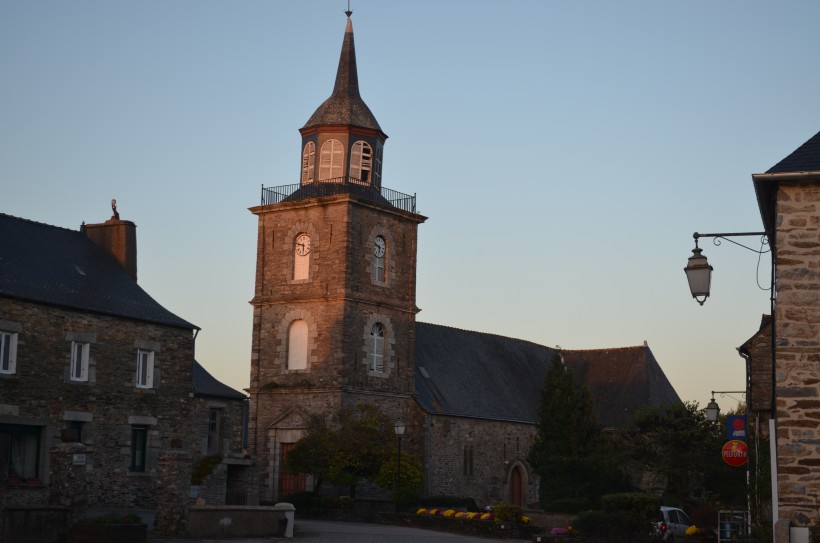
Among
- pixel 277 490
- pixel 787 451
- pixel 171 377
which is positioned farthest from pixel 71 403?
pixel 787 451

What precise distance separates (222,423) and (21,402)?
52.2 ft

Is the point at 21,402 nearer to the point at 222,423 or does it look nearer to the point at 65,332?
the point at 65,332

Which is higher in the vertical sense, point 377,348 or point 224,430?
point 377,348

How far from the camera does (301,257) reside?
47156 mm

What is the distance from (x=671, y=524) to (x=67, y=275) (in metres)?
18.8

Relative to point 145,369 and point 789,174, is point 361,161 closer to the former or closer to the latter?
point 145,369

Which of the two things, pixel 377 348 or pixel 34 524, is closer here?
pixel 34 524

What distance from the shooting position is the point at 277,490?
148 ft

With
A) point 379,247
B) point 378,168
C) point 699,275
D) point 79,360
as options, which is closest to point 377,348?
point 379,247

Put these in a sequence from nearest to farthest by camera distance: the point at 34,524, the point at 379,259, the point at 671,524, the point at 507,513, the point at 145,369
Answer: the point at 34,524
the point at 671,524
the point at 507,513
the point at 145,369
the point at 379,259

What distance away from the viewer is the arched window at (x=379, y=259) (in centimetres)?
4731

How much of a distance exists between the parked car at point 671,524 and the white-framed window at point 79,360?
16.3 meters

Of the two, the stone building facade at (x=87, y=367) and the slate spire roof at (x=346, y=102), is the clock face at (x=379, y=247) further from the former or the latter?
the stone building facade at (x=87, y=367)

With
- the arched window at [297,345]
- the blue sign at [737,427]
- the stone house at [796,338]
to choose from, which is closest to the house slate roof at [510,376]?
the arched window at [297,345]
